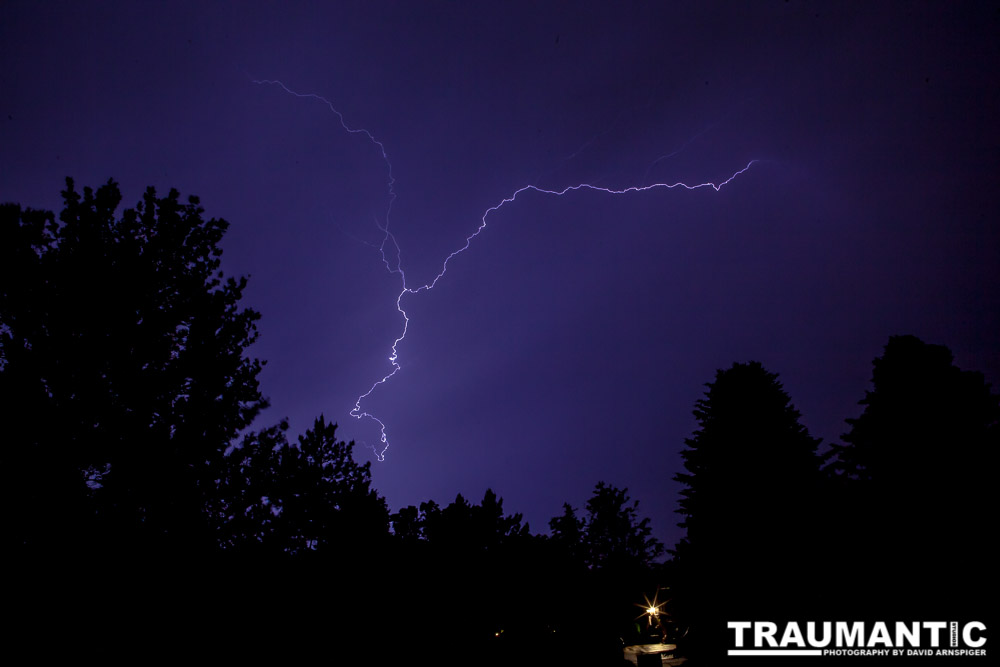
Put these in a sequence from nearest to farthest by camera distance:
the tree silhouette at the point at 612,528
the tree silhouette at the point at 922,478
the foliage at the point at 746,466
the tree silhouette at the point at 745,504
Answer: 1. the tree silhouette at the point at 922,478
2. the tree silhouette at the point at 745,504
3. the foliage at the point at 746,466
4. the tree silhouette at the point at 612,528

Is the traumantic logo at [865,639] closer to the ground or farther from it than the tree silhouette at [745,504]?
closer to the ground

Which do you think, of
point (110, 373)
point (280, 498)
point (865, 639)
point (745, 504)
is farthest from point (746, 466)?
point (110, 373)

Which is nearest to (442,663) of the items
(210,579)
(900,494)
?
(210,579)

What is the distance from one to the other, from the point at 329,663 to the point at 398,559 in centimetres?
126

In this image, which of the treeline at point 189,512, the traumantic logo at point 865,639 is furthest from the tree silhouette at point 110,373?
the traumantic logo at point 865,639

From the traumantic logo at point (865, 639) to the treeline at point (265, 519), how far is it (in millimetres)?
424

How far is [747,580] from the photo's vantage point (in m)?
11.9

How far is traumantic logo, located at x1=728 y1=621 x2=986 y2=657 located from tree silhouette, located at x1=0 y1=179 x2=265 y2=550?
1126cm

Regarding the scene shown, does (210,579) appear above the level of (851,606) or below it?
above

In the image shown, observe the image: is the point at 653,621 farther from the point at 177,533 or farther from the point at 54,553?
the point at 54,553

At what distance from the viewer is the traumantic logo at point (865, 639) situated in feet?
25.4

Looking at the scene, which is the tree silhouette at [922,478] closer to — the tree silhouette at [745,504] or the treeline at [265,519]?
the treeline at [265,519]

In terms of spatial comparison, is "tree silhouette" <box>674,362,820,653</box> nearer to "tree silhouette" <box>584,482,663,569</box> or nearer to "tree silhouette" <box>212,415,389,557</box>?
"tree silhouette" <box>212,415,389,557</box>

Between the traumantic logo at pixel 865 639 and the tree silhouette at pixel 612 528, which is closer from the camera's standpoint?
the traumantic logo at pixel 865 639
